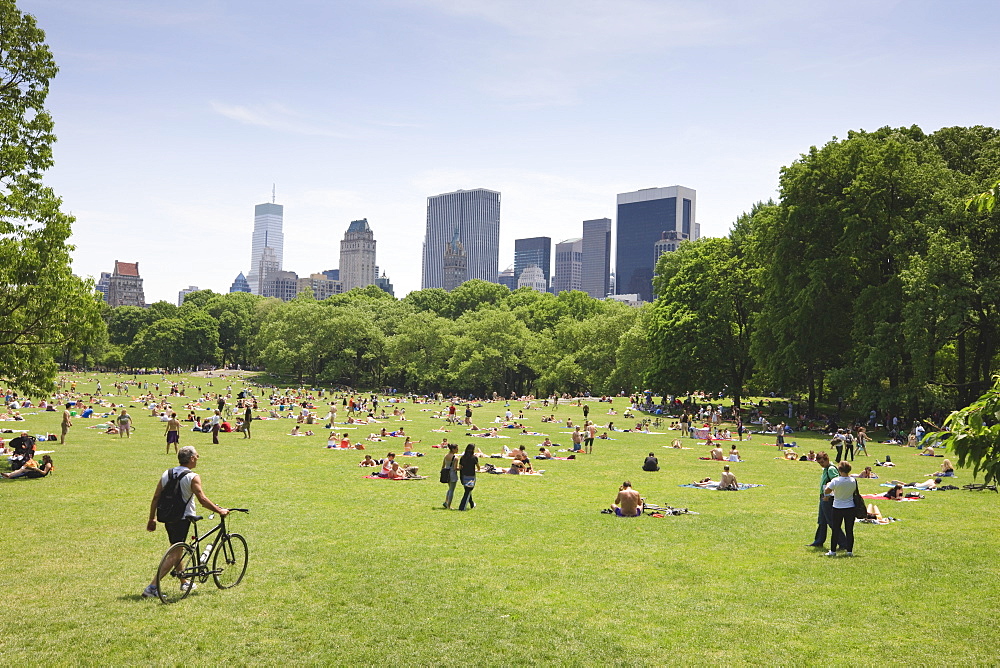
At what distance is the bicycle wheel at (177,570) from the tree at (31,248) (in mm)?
13368

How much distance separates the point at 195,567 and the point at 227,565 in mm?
772

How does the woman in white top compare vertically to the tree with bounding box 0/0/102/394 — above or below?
below

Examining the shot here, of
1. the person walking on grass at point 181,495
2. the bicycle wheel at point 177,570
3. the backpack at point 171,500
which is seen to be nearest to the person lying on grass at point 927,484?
the bicycle wheel at point 177,570

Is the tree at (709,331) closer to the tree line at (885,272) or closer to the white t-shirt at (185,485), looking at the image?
the tree line at (885,272)

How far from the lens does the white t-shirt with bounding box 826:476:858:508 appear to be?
1378cm

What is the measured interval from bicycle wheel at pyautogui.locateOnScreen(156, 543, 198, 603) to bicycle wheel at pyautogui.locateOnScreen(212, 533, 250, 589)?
43 centimetres

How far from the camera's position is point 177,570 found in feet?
33.7

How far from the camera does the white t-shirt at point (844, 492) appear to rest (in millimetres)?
13782

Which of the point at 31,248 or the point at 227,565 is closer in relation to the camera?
the point at 227,565

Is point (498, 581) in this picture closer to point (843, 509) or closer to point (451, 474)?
point (843, 509)

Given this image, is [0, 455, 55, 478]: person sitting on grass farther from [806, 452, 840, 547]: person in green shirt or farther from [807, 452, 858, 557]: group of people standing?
[807, 452, 858, 557]: group of people standing

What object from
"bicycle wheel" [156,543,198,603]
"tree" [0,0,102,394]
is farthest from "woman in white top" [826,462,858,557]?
"tree" [0,0,102,394]

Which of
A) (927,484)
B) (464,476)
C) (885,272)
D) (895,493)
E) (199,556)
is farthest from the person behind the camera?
(885,272)

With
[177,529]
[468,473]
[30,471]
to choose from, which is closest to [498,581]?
[177,529]
